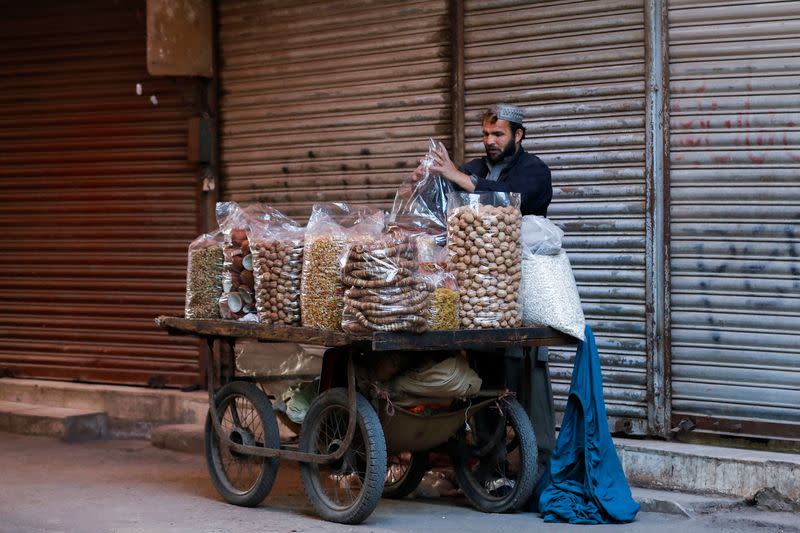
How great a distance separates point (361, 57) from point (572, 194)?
6.82 ft

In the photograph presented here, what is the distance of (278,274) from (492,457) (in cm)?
150

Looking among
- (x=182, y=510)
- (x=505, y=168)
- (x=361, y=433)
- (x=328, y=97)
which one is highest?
(x=328, y=97)

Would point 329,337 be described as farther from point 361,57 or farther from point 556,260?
point 361,57

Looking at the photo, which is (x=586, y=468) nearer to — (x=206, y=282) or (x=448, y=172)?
(x=448, y=172)

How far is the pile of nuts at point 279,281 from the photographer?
607cm

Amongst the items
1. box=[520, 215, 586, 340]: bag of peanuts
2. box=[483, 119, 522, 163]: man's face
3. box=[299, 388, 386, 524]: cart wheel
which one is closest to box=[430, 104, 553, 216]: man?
box=[483, 119, 522, 163]: man's face

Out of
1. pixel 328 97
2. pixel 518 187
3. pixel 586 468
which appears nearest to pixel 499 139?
pixel 518 187

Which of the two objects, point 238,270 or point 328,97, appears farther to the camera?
point 328,97

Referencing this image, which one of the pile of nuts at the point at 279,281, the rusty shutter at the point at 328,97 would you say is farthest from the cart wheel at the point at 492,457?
the rusty shutter at the point at 328,97

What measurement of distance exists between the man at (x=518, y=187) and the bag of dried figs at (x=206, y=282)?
1.35 metres

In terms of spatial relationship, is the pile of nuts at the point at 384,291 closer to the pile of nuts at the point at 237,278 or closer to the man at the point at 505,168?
the man at the point at 505,168

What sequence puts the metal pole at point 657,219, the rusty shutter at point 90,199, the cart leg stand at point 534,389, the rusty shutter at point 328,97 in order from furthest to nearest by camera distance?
the rusty shutter at point 90,199 < the rusty shutter at point 328,97 < the metal pole at point 657,219 < the cart leg stand at point 534,389

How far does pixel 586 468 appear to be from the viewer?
6.10 meters

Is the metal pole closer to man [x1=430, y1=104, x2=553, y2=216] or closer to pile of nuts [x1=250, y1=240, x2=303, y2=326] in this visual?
man [x1=430, y1=104, x2=553, y2=216]
